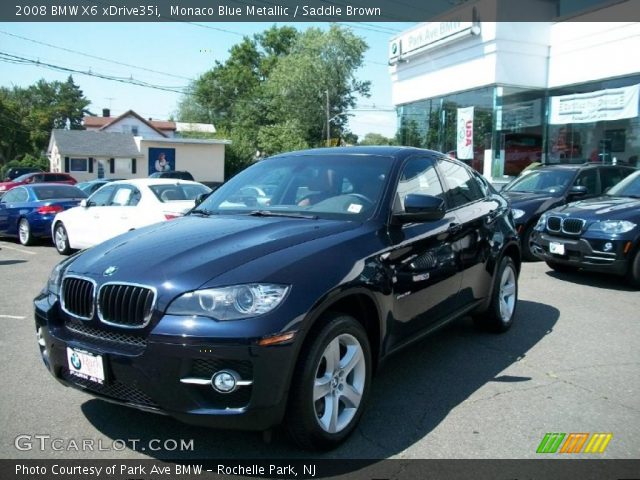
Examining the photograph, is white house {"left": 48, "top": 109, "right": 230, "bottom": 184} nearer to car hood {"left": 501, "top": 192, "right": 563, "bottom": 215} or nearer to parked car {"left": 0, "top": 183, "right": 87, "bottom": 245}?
parked car {"left": 0, "top": 183, "right": 87, "bottom": 245}

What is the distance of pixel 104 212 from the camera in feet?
32.4

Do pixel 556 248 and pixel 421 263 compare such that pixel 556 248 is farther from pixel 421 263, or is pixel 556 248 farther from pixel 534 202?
pixel 421 263

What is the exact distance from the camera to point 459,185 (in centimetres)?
503

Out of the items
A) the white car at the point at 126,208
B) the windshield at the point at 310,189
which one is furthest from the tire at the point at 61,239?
the windshield at the point at 310,189

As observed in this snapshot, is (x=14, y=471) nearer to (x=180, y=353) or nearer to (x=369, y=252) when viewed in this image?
(x=180, y=353)

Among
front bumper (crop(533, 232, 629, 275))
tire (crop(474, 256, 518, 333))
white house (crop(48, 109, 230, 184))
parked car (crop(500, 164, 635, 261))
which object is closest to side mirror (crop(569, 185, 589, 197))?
parked car (crop(500, 164, 635, 261))

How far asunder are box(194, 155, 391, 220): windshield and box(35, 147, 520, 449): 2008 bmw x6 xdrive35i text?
14 mm

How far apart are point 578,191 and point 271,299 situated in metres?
7.99

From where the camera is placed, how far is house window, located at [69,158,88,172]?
43844 mm

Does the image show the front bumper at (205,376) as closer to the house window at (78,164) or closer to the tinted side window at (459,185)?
the tinted side window at (459,185)

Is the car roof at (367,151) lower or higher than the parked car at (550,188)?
higher

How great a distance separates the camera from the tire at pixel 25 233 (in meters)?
12.4

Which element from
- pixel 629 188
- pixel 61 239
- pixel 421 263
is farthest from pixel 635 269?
pixel 61 239

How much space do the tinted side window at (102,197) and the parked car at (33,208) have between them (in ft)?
8.31
